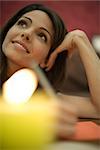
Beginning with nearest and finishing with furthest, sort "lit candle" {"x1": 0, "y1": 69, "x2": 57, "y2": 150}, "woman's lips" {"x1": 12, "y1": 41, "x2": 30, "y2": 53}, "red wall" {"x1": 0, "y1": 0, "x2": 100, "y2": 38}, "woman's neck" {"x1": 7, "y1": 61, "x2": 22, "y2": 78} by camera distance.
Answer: "lit candle" {"x1": 0, "y1": 69, "x2": 57, "y2": 150} → "woman's lips" {"x1": 12, "y1": 41, "x2": 30, "y2": 53} → "woman's neck" {"x1": 7, "y1": 61, "x2": 22, "y2": 78} → "red wall" {"x1": 0, "y1": 0, "x2": 100, "y2": 38}

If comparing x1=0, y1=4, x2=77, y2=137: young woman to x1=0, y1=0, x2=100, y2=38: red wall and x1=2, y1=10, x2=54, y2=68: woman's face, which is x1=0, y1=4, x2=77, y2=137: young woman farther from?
x1=0, y1=0, x2=100, y2=38: red wall

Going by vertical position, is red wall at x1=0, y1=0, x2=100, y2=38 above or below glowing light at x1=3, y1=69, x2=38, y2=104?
below

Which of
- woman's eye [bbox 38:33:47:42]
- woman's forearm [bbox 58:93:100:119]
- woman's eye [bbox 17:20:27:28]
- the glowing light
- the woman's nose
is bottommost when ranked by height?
woman's forearm [bbox 58:93:100:119]

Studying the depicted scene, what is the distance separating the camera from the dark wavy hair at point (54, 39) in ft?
3.96

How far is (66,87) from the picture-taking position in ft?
6.04

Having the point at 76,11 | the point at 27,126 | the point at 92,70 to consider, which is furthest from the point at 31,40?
the point at 76,11

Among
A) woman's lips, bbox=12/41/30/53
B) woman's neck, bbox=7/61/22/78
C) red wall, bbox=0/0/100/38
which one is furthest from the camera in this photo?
red wall, bbox=0/0/100/38

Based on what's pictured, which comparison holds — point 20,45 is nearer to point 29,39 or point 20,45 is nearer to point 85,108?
point 29,39

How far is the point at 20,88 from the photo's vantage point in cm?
43

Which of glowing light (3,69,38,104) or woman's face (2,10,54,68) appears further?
woman's face (2,10,54,68)

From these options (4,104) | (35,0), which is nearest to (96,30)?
(35,0)

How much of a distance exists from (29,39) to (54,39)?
0.49 ft

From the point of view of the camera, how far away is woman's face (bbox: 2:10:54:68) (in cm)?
110

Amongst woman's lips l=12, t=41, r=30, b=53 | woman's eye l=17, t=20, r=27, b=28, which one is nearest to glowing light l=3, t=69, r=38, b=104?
woman's lips l=12, t=41, r=30, b=53
